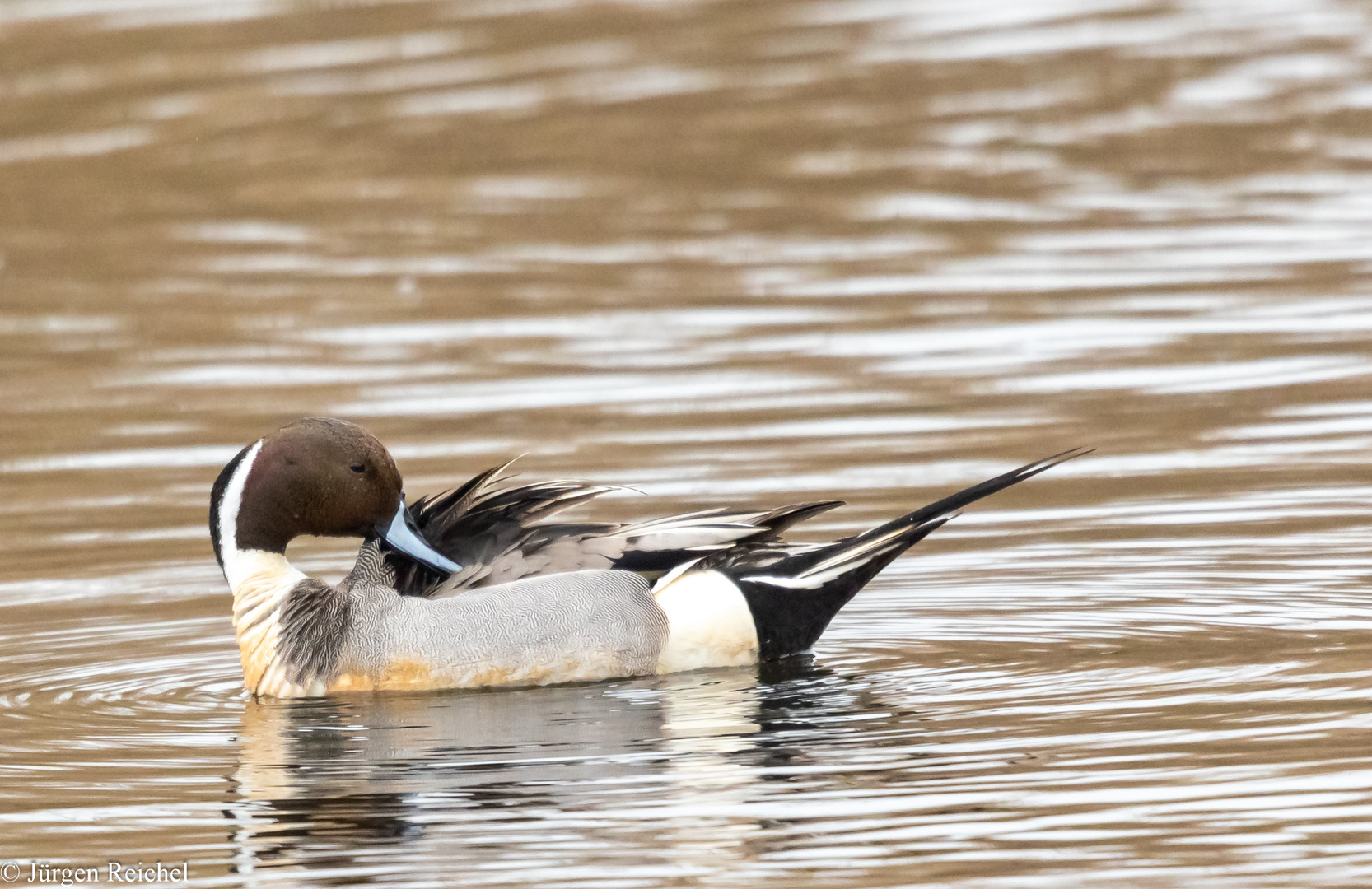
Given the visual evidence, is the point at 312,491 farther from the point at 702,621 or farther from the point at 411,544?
the point at 702,621

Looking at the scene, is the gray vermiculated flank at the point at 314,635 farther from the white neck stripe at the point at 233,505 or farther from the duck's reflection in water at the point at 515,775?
the white neck stripe at the point at 233,505

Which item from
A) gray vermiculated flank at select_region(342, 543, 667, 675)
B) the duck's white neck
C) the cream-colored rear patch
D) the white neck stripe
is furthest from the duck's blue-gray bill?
the cream-colored rear patch

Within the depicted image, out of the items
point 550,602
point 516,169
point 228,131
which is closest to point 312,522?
point 550,602

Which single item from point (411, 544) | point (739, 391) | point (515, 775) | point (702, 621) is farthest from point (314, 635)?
point (739, 391)

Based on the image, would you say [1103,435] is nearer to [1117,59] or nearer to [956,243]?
[956,243]

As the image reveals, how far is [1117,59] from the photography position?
18344mm

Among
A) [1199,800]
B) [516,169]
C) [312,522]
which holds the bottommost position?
[1199,800]

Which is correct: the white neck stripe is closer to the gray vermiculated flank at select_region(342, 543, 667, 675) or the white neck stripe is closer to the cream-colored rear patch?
the gray vermiculated flank at select_region(342, 543, 667, 675)

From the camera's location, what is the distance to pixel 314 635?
290 inches

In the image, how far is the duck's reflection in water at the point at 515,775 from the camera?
5.52m

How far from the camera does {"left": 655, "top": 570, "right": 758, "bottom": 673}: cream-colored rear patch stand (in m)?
7.38

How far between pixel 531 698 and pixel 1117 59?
481 inches

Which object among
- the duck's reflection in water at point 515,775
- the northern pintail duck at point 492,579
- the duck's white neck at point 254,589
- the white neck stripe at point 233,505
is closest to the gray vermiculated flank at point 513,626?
the northern pintail duck at point 492,579

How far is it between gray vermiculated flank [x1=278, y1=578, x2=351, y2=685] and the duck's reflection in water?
0.10 m
